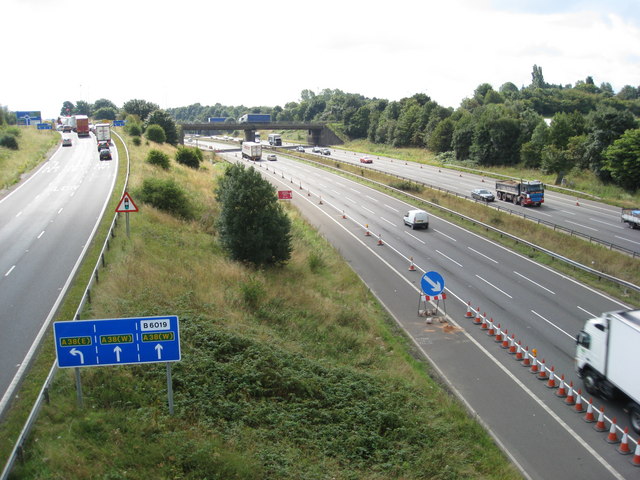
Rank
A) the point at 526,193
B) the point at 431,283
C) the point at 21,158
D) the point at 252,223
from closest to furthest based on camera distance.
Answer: the point at 431,283 < the point at 252,223 < the point at 526,193 < the point at 21,158

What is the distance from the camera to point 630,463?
14.2 meters

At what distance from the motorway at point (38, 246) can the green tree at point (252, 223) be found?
22.5 feet

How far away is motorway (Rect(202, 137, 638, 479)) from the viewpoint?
15086 mm

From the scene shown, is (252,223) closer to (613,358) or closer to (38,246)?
(38,246)

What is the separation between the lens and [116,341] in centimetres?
1027

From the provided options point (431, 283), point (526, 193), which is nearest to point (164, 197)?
point (431, 283)

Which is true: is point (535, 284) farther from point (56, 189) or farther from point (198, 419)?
point (56, 189)

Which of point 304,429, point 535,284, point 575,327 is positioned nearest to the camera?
point 304,429

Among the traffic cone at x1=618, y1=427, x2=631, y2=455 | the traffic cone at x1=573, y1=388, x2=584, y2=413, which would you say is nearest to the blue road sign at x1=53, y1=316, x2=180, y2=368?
the traffic cone at x1=618, y1=427, x2=631, y2=455

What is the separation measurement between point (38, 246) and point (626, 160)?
190ft

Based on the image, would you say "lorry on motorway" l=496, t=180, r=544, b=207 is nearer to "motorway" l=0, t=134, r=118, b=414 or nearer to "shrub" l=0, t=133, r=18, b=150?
"motorway" l=0, t=134, r=118, b=414

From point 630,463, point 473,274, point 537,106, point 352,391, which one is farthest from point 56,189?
point 537,106

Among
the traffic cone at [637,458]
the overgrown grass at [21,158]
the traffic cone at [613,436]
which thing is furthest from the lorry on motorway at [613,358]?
the overgrown grass at [21,158]

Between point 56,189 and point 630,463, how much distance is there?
40.4m
